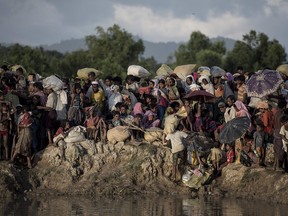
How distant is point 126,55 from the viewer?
59.5 meters

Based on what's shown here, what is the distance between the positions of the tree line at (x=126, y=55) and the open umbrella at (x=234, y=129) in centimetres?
2684

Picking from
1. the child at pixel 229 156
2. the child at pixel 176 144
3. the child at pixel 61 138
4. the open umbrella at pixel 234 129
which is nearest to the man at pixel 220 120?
the child at pixel 229 156

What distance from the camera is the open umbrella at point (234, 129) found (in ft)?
64.1

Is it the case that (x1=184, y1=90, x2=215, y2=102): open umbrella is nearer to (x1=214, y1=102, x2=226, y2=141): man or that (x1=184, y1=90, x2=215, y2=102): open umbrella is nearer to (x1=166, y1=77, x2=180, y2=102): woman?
(x1=214, y1=102, x2=226, y2=141): man

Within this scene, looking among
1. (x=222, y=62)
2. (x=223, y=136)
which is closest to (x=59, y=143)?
(x=223, y=136)

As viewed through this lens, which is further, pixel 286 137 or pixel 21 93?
pixel 21 93

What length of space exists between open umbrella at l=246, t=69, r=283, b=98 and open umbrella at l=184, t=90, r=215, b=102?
1.06 metres

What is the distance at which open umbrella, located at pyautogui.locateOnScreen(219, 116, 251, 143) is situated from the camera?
19.5 m

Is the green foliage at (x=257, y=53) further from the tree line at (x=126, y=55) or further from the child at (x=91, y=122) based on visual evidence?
the child at (x=91, y=122)

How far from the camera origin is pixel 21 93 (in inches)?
820

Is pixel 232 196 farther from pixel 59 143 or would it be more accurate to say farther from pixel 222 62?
pixel 222 62

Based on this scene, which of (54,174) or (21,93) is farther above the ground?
(21,93)

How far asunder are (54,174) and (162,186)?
9.21ft

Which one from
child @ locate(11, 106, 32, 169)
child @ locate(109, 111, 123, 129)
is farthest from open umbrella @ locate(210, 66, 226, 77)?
child @ locate(11, 106, 32, 169)
